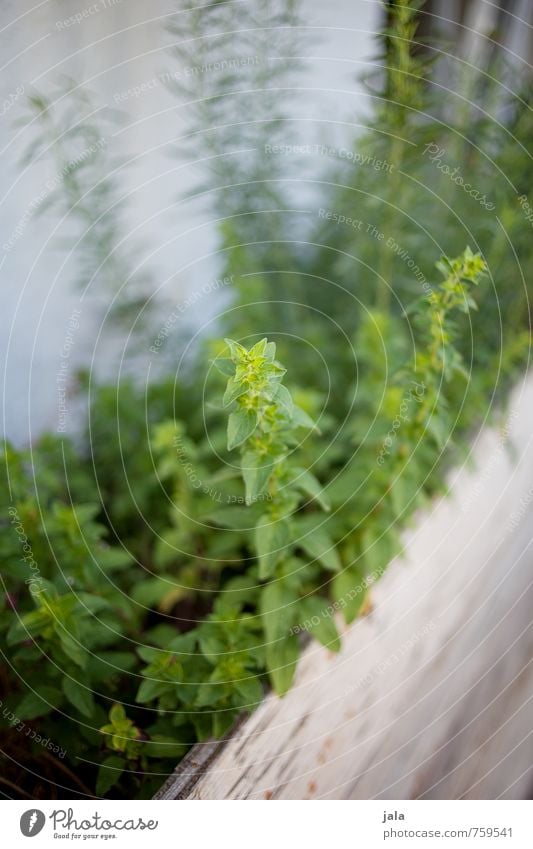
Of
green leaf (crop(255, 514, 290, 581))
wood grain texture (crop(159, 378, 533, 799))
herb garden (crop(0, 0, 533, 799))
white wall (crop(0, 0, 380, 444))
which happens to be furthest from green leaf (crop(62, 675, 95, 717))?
white wall (crop(0, 0, 380, 444))

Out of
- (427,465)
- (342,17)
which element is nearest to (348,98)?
(342,17)

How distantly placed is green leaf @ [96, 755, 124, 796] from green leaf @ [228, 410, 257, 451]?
418 mm

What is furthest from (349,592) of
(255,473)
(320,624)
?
(255,473)

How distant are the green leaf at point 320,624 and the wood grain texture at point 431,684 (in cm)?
5

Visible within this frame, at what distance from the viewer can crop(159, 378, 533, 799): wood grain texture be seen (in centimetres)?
77

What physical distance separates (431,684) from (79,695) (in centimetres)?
58

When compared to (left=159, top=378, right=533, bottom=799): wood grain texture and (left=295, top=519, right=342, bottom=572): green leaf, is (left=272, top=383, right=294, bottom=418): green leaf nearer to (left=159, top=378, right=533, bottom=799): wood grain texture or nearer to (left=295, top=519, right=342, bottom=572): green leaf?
(left=295, top=519, right=342, bottom=572): green leaf

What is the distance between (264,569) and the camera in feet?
2.25

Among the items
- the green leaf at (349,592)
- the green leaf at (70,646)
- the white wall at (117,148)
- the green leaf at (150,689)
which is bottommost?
the green leaf at (150,689)

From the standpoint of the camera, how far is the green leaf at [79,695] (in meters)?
0.69

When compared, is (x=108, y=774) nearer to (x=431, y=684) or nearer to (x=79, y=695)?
(x=79, y=695)

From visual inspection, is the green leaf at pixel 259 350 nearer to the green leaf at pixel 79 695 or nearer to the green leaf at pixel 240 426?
the green leaf at pixel 240 426

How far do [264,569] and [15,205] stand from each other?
2.81ft

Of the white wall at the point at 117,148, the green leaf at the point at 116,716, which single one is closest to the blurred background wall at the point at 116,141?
the white wall at the point at 117,148
